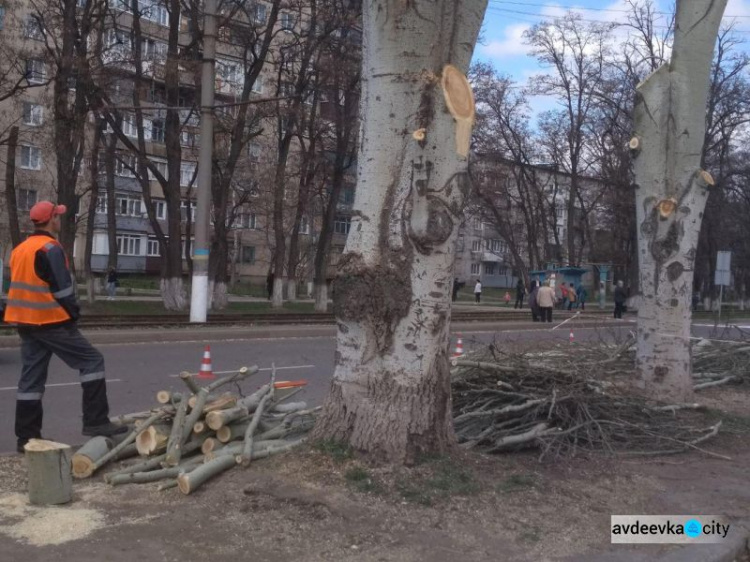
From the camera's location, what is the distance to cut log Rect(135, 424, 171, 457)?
18.1ft

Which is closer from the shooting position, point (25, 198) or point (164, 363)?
point (164, 363)

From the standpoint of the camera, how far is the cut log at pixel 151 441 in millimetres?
5504

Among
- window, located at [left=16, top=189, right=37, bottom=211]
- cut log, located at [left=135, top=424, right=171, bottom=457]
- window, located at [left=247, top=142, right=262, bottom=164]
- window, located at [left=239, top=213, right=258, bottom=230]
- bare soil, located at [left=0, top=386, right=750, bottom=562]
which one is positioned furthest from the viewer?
window, located at [left=239, top=213, right=258, bottom=230]

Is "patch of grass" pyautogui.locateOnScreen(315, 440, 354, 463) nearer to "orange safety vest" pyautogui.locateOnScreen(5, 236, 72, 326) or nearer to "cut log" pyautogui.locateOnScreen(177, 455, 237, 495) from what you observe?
"cut log" pyautogui.locateOnScreen(177, 455, 237, 495)

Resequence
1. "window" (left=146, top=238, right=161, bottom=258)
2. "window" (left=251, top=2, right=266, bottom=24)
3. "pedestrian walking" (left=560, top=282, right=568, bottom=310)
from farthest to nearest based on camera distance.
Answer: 1. "window" (left=146, top=238, right=161, bottom=258)
2. "pedestrian walking" (left=560, top=282, right=568, bottom=310)
3. "window" (left=251, top=2, right=266, bottom=24)

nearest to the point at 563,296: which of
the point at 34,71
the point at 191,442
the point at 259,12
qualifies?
the point at 259,12

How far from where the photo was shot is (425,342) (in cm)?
512

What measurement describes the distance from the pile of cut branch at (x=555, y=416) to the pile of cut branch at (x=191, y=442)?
58.1 inches

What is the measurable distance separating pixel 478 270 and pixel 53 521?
86.0 meters

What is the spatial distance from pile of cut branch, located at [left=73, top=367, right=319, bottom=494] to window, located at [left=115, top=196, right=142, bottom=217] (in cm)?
4977

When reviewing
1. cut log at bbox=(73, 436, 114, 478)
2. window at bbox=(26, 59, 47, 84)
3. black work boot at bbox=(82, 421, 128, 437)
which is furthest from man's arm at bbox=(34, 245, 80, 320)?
window at bbox=(26, 59, 47, 84)

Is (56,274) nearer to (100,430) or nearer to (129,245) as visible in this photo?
(100,430)

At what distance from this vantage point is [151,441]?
5.52 meters

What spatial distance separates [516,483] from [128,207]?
5470cm
